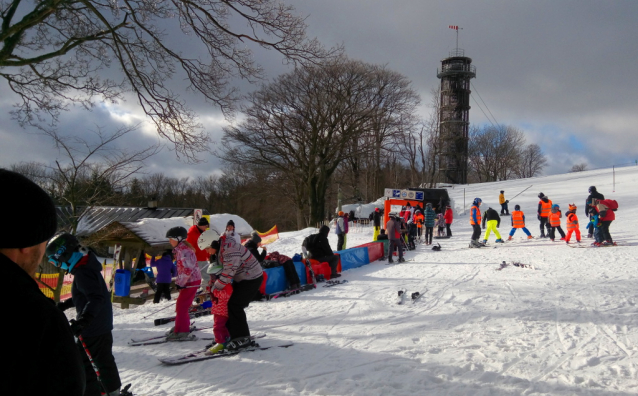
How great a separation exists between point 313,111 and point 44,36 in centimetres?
2468

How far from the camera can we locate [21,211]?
129cm

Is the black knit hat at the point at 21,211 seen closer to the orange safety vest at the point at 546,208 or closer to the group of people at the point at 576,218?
the group of people at the point at 576,218

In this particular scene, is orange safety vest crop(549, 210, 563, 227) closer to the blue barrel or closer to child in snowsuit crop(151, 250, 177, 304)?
child in snowsuit crop(151, 250, 177, 304)

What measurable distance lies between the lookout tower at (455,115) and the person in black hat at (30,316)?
51.9 meters

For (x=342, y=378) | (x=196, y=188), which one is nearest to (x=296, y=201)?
(x=342, y=378)

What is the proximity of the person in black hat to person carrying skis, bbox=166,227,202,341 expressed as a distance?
189 inches

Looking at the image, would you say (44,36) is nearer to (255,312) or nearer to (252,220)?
(255,312)

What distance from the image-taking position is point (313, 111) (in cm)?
3095

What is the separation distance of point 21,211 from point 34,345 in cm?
42

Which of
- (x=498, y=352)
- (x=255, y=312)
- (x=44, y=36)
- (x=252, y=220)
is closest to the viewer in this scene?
(x=498, y=352)

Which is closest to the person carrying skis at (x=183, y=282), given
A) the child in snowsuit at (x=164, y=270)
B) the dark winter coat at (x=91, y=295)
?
the dark winter coat at (x=91, y=295)

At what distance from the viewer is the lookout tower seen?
51750 mm

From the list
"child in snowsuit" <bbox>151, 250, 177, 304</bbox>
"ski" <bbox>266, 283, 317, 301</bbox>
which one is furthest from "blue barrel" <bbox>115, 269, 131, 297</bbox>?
"ski" <bbox>266, 283, 317, 301</bbox>

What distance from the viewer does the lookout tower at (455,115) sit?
51.8 meters
